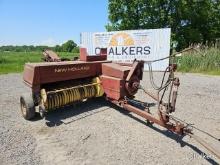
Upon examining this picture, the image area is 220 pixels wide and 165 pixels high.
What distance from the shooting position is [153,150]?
15.4 feet

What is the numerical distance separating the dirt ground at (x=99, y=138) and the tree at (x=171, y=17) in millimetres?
22924

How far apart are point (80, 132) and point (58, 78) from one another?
4.74 feet

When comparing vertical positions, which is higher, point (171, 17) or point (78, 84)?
point (171, 17)

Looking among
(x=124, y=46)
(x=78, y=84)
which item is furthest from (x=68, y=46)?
(x=78, y=84)

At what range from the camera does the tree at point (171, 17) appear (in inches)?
1155

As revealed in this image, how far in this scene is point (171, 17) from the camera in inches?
1171

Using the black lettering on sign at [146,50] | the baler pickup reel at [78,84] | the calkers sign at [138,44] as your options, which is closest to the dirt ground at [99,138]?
the baler pickup reel at [78,84]

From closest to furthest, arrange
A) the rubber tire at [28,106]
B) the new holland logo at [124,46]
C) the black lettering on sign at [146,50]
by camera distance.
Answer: the rubber tire at [28,106] → the black lettering on sign at [146,50] → the new holland logo at [124,46]

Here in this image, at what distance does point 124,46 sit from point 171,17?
51.6ft

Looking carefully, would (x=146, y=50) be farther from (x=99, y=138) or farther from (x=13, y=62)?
(x=13, y=62)

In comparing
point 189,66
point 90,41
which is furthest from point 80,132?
point 90,41

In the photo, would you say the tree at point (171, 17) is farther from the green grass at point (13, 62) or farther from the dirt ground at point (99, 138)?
the dirt ground at point (99, 138)

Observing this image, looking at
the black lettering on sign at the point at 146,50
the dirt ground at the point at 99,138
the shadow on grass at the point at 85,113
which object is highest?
the black lettering on sign at the point at 146,50

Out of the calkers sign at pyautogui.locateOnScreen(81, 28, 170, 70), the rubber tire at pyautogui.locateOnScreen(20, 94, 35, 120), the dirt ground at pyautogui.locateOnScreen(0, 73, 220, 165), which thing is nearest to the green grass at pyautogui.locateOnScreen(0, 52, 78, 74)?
A: the calkers sign at pyautogui.locateOnScreen(81, 28, 170, 70)
